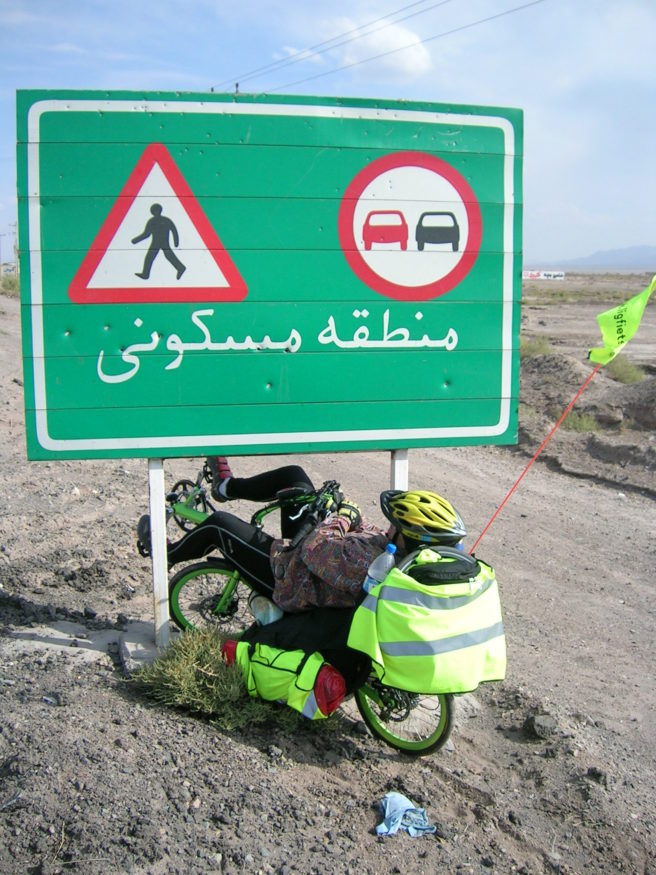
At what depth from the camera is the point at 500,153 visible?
4516 mm

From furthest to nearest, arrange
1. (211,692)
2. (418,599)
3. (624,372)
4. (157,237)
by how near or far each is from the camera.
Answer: (624,372) → (157,237) → (211,692) → (418,599)

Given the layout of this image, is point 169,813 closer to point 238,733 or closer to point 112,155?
point 238,733

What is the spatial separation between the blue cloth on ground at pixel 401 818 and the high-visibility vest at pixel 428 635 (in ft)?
1.55

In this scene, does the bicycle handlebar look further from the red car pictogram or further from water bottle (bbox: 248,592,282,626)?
the red car pictogram

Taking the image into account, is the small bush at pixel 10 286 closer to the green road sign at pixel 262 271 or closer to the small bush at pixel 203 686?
the green road sign at pixel 262 271

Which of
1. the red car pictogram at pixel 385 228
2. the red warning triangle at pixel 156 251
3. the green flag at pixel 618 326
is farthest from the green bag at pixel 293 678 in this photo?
the green flag at pixel 618 326

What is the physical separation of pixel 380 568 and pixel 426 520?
0.29m

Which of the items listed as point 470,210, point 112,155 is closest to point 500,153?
point 470,210

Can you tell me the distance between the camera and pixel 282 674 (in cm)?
395

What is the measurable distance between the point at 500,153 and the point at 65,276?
7.78 ft

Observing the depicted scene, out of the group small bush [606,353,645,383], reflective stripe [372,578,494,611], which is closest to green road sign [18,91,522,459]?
reflective stripe [372,578,494,611]

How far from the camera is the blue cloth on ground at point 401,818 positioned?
335 centimetres

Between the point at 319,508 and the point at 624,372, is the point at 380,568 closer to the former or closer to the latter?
the point at 319,508

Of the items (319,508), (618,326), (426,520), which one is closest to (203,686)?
(319,508)
